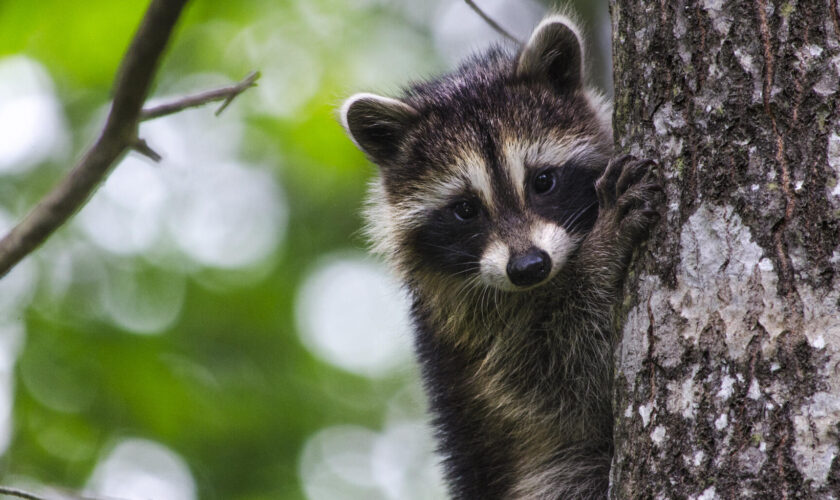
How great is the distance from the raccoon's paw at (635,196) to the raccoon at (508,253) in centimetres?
21

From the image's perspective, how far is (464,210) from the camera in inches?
143

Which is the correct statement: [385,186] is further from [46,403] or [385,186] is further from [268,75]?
[268,75]

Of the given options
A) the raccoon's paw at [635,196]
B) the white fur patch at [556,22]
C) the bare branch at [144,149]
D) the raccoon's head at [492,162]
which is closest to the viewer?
the bare branch at [144,149]

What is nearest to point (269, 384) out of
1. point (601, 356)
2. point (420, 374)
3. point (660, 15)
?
point (420, 374)

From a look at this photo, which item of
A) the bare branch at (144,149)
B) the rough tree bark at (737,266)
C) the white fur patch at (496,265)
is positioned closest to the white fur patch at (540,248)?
the white fur patch at (496,265)

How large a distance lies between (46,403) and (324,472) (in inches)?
125

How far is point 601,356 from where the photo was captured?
3285mm

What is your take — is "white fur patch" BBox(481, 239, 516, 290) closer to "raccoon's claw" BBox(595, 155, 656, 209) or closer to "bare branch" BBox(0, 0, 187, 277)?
"raccoon's claw" BBox(595, 155, 656, 209)

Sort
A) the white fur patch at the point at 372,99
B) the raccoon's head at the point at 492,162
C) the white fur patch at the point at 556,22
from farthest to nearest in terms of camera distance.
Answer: the white fur patch at the point at 372,99 < the white fur patch at the point at 556,22 < the raccoon's head at the point at 492,162

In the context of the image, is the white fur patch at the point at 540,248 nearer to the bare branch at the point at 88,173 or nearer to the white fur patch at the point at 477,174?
the white fur patch at the point at 477,174

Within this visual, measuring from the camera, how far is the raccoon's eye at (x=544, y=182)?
351 cm

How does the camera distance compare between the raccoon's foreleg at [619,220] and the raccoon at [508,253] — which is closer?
the raccoon's foreleg at [619,220]

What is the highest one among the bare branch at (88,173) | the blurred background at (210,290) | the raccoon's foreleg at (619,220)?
the bare branch at (88,173)

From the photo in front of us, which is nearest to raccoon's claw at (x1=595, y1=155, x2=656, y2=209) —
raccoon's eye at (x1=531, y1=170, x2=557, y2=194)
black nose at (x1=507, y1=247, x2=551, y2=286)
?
black nose at (x1=507, y1=247, x2=551, y2=286)
